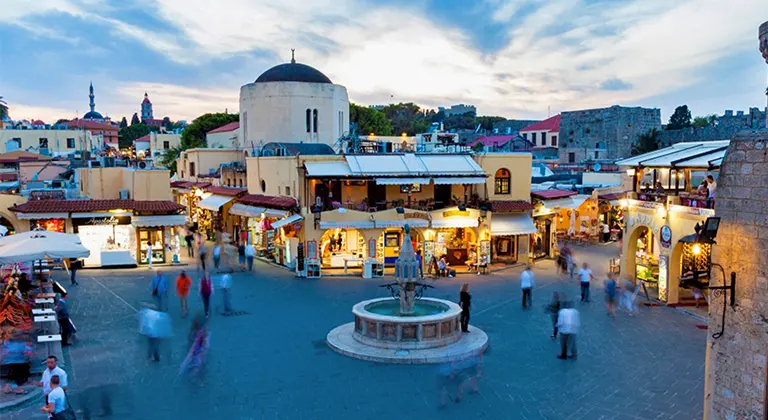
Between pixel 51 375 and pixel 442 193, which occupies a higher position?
pixel 442 193

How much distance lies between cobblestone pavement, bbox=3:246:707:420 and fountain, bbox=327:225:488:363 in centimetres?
41

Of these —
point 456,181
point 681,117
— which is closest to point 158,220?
point 456,181

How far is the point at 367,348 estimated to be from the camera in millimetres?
13797

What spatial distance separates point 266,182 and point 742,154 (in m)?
24.6

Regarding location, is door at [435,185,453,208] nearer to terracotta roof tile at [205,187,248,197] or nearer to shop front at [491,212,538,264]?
shop front at [491,212,538,264]

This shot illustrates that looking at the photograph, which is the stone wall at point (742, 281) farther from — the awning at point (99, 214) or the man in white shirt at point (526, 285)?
the awning at point (99, 214)

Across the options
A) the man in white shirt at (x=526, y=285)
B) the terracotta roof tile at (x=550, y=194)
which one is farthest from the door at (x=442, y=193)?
the man in white shirt at (x=526, y=285)

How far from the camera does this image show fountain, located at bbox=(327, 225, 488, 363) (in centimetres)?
1338

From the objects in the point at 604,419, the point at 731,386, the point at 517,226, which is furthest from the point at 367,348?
the point at 517,226

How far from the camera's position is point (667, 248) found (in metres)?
19.2

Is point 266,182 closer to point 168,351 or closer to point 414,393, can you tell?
point 168,351

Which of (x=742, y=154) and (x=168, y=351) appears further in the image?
(x=168, y=351)

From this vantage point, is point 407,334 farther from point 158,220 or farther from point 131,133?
point 131,133

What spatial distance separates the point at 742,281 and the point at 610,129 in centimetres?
5436
